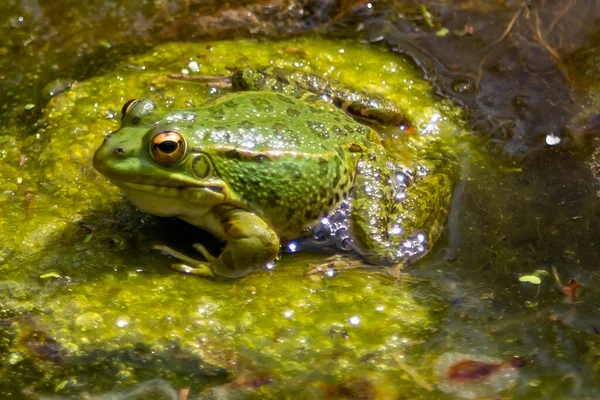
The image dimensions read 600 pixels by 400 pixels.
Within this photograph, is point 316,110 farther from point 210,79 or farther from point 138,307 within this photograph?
point 138,307

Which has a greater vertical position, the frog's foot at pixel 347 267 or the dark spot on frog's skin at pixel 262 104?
the dark spot on frog's skin at pixel 262 104

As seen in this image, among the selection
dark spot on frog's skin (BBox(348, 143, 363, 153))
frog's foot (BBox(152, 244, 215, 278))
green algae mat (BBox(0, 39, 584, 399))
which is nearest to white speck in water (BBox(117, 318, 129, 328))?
green algae mat (BBox(0, 39, 584, 399))

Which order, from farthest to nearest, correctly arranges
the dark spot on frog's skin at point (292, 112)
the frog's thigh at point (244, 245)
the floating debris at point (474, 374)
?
1. the dark spot on frog's skin at point (292, 112)
2. the frog's thigh at point (244, 245)
3. the floating debris at point (474, 374)

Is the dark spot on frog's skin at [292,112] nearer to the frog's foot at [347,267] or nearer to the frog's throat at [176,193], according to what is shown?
the frog's throat at [176,193]

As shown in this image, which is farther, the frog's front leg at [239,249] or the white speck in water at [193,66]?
the white speck in water at [193,66]

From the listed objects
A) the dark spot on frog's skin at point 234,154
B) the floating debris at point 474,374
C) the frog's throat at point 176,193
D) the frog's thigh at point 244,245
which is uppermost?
the dark spot on frog's skin at point 234,154

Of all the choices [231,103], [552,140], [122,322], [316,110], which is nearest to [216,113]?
[231,103]

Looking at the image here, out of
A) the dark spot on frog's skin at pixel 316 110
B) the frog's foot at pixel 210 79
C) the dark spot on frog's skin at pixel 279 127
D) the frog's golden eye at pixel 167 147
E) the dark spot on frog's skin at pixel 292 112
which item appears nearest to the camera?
the frog's golden eye at pixel 167 147

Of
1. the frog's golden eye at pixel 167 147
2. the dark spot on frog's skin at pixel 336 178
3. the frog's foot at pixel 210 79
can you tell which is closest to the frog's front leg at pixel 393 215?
the dark spot on frog's skin at pixel 336 178
